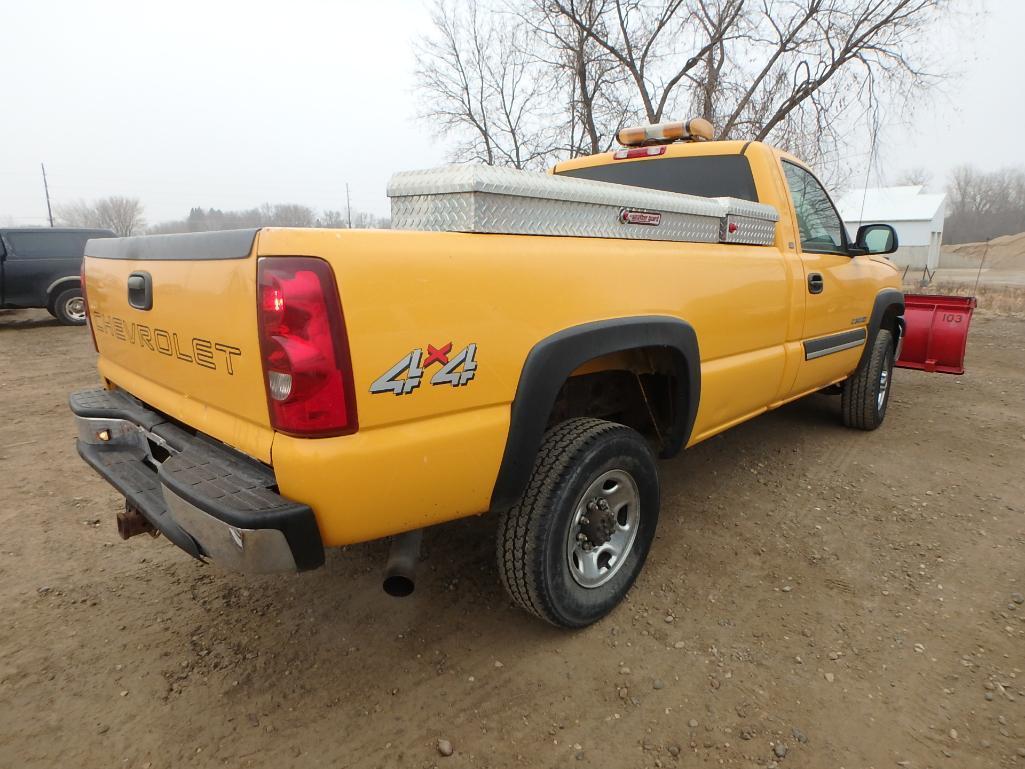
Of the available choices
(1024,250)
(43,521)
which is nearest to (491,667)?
(43,521)

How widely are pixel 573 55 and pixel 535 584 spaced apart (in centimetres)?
1649

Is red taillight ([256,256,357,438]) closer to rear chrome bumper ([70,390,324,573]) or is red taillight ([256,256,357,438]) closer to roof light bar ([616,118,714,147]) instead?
rear chrome bumper ([70,390,324,573])

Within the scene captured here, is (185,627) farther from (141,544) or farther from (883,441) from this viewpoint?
(883,441)

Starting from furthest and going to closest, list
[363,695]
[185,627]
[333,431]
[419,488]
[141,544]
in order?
[141,544], [185,627], [363,695], [419,488], [333,431]

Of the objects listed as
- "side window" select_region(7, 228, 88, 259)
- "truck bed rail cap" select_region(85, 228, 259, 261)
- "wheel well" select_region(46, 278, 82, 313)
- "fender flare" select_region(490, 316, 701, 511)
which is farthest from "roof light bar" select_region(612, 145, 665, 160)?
"wheel well" select_region(46, 278, 82, 313)

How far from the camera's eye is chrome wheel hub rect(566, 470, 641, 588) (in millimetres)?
2338

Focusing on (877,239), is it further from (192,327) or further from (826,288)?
(192,327)

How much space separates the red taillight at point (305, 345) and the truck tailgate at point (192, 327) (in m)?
0.06

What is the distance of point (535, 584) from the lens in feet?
6.93

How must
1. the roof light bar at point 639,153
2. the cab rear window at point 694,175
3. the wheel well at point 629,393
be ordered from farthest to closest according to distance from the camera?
the roof light bar at point 639,153
the cab rear window at point 694,175
the wheel well at point 629,393

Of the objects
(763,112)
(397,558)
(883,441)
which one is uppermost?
(763,112)

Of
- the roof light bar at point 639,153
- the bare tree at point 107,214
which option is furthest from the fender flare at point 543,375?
the bare tree at point 107,214

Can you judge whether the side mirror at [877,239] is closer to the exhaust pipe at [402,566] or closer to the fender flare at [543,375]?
the fender flare at [543,375]

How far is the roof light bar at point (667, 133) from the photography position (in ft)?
12.8
